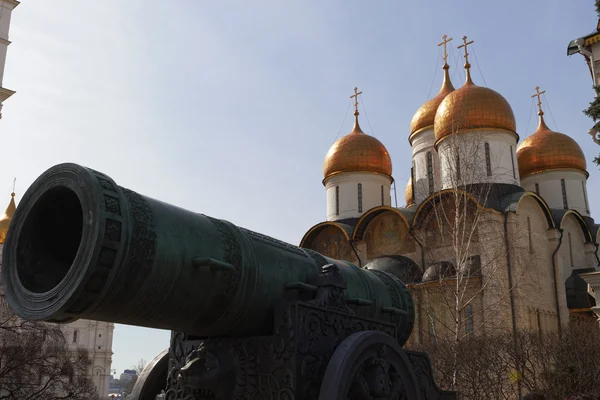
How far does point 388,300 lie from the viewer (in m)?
5.07

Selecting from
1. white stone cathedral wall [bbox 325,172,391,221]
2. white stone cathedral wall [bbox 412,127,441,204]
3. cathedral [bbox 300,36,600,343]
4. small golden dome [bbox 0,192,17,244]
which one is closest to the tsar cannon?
cathedral [bbox 300,36,600,343]

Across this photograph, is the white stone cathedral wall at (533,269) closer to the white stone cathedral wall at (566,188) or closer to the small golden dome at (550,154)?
the white stone cathedral wall at (566,188)

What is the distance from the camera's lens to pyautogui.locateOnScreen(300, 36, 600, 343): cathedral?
17.9 metres

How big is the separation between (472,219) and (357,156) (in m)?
7.98

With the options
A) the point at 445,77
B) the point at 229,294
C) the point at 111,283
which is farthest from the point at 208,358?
the point at 445,77

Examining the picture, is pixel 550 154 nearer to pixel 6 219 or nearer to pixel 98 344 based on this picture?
pixel 6 219

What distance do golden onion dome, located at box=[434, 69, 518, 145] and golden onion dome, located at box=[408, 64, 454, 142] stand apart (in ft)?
13.9

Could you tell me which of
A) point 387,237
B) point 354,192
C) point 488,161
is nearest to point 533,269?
point 488,161

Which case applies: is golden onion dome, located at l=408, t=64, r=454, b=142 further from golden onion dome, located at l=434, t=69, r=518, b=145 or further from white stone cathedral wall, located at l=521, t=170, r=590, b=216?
white stone cathedral wall, located at l=521, t=170, r=590, b=216

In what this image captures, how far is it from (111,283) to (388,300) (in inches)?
107

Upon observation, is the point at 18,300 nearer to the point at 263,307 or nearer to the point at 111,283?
the point at 111,283

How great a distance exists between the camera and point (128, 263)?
2.93 metres

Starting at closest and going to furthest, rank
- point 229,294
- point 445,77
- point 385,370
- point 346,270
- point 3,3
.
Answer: point 229,294
point 385,370
point 346,270
point 3,3
point 445,77

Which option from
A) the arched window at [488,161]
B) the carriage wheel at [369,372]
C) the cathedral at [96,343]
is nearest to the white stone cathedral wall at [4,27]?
the arched window at [488,161]
